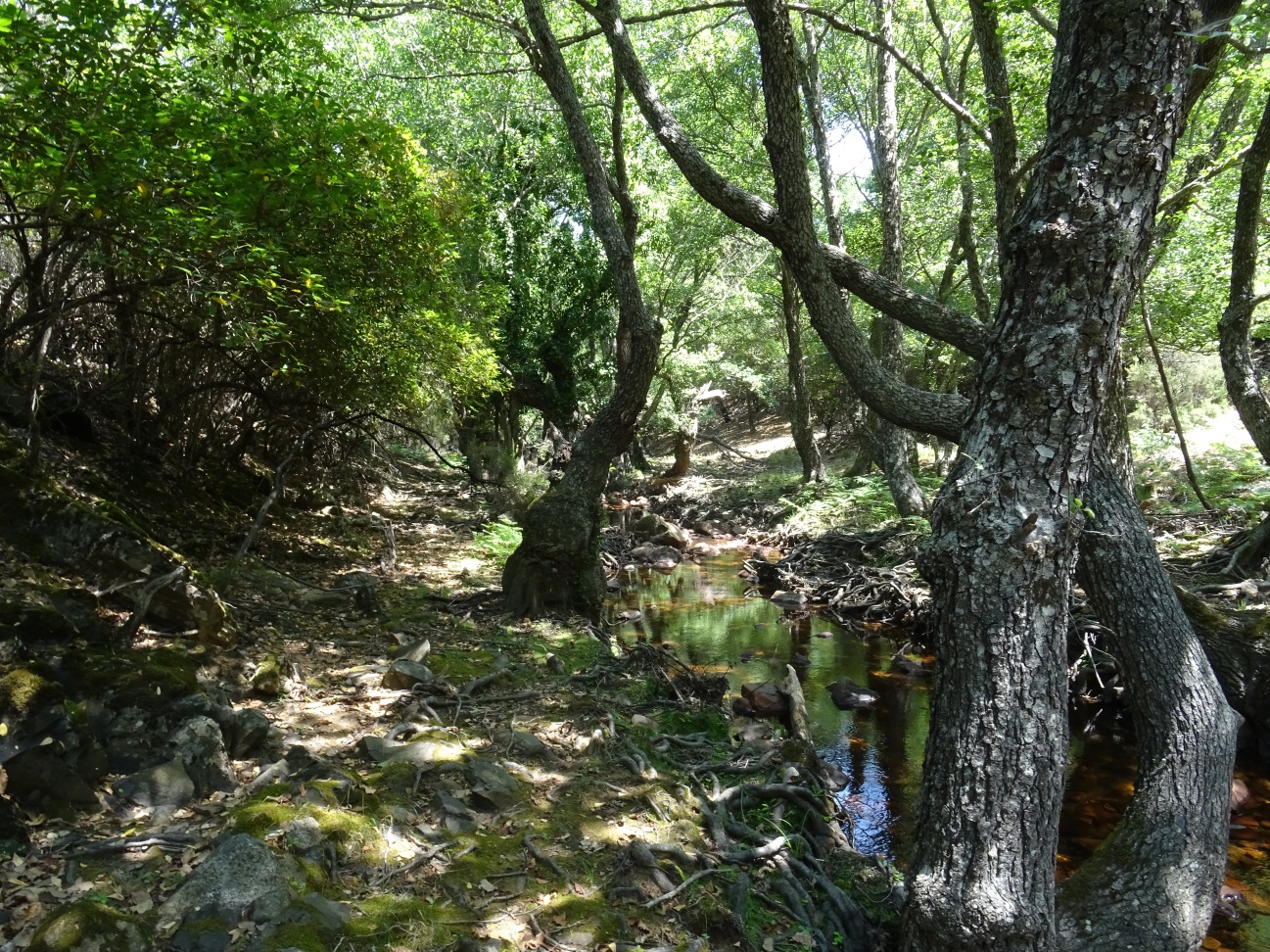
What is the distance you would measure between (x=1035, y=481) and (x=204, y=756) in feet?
13.1

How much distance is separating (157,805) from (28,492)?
104 inches

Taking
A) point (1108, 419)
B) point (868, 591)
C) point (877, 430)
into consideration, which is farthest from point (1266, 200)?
point (1108, 419)

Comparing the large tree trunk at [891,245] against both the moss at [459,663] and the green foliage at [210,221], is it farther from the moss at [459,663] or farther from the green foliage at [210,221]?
the moss at [459,663]

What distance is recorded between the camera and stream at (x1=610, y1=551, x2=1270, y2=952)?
5117mm

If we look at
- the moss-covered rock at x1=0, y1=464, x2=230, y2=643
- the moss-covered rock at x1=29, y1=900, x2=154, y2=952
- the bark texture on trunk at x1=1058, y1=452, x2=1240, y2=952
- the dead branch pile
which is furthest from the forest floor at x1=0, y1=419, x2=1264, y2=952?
the dead branch pile

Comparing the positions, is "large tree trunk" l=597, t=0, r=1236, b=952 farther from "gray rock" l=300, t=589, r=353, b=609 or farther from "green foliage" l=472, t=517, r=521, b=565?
"green foliage" l=472, t=517, r=521, b=565

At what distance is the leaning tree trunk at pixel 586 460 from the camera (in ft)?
25.5

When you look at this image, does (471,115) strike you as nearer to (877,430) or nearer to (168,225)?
(877,430)

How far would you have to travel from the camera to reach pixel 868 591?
37.4ft

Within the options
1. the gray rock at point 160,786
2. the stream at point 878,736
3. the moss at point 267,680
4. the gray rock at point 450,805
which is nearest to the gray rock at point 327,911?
the gray rock at point 450,805

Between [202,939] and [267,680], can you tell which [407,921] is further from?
[267,680]

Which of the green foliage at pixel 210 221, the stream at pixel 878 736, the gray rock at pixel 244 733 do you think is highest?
the green foliage at pixel 210 221

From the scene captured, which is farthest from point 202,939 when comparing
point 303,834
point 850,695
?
point 850,695

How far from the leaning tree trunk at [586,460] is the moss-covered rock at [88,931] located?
5.36m
